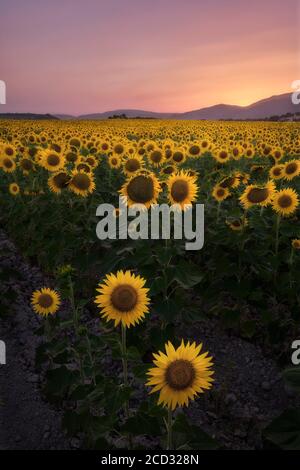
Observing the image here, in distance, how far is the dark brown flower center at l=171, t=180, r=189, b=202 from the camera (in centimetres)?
442

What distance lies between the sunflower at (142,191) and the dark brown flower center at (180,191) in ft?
0.64

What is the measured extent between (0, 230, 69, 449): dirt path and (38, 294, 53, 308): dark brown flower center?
846 millimetres

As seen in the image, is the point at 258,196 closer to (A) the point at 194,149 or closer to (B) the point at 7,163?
(B) the point at 7,163

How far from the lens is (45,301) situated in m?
4.01

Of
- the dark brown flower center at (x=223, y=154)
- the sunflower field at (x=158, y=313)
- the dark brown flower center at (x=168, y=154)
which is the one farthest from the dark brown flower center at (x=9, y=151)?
the dark brown flower center at (x=223, y=154)

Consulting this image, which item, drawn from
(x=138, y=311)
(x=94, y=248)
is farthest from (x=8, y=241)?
(x=138, y=311)

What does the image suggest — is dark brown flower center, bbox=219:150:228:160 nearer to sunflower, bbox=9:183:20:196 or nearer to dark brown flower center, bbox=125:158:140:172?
dark brown flower center, bbox=125:158:140:172

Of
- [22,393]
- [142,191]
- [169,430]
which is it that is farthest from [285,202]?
[22,393]

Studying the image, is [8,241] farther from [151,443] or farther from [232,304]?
[151,443]

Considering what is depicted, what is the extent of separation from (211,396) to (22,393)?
74.8 inches

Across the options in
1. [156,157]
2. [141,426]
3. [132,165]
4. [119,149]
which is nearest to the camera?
[141,426]

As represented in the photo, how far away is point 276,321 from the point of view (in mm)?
4289

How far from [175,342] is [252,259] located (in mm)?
1422

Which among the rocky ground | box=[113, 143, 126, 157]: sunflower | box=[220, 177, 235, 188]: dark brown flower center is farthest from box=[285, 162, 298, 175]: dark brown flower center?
box=[113, 143, 126, 157]: sunflower
